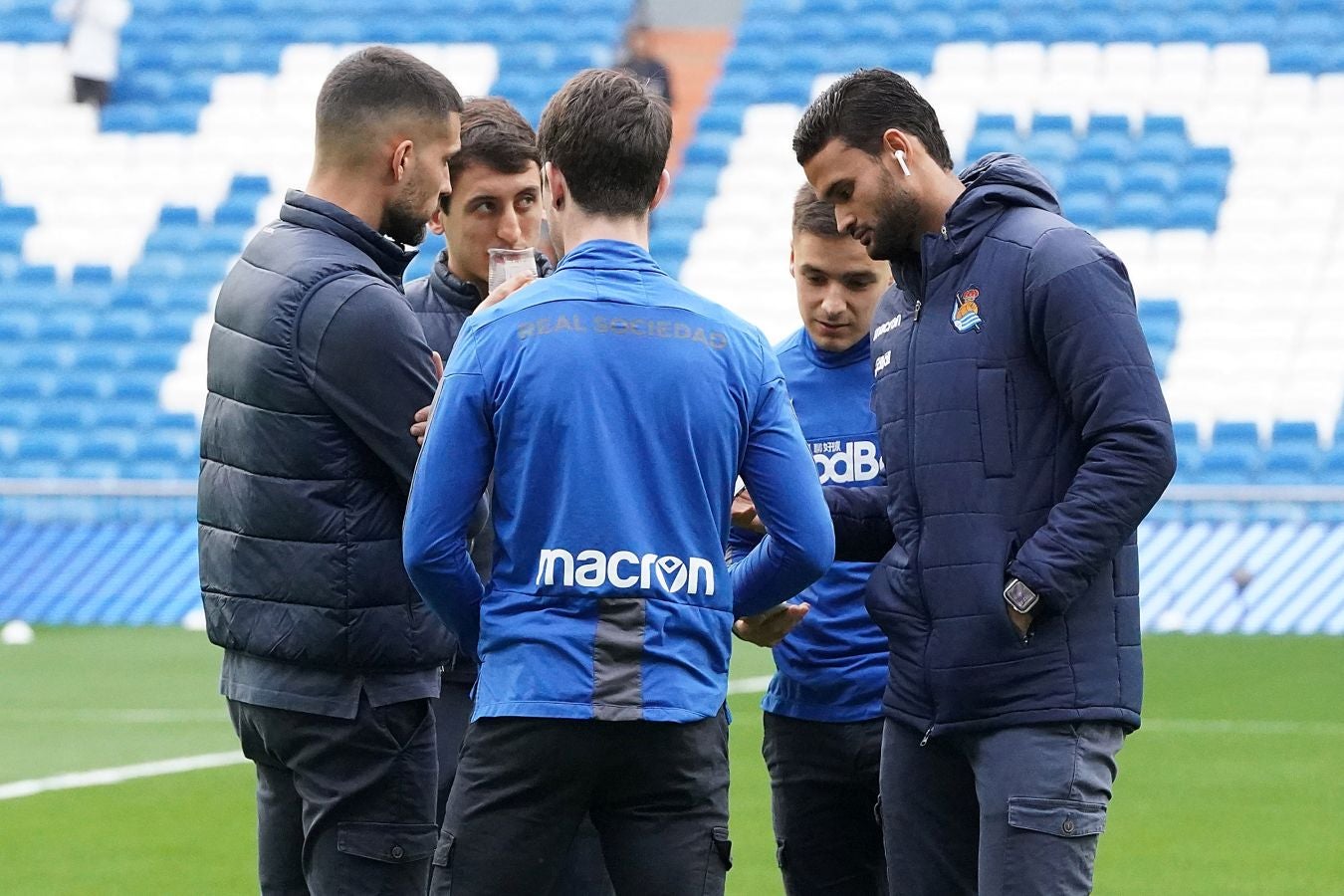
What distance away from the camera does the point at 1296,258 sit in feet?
54.1

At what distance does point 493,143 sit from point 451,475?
1.50m

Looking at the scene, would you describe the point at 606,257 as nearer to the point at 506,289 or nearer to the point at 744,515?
the point at 506,289

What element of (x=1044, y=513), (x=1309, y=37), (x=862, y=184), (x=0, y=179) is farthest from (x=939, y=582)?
(x=0, y=179)

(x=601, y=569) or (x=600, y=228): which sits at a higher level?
(x=600, y=228)

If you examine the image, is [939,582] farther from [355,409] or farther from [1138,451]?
[355,409]

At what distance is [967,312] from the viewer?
3.76 meters

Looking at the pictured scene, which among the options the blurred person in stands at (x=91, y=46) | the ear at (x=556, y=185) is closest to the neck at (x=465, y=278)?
the ear at (x=556, y=185)

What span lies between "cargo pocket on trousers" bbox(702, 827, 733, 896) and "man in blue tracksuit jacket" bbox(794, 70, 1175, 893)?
0.63 meters

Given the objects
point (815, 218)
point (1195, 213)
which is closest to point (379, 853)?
point (815, 218)

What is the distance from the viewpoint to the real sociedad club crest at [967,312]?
374cm

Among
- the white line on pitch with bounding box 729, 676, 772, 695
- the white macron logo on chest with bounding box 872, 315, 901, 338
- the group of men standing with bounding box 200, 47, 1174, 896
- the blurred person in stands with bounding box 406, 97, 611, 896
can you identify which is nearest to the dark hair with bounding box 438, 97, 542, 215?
the blurred person in stands with bounding box 406, 97, 611, 896

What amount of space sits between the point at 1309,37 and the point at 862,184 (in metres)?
15.7

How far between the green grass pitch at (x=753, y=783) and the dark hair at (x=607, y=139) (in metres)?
3.69

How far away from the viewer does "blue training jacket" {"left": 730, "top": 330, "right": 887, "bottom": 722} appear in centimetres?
443
